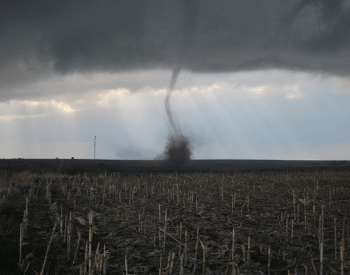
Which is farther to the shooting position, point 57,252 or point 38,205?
point 38,205

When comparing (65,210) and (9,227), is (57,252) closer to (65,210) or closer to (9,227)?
(9,227)

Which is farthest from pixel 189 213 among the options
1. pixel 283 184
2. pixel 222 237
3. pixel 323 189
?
pixel 283 184

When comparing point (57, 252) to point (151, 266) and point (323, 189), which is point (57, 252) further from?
point (323, 189)

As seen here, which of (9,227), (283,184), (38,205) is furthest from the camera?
(283,184)

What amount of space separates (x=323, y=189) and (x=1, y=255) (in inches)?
833

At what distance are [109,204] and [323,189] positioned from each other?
594 inches

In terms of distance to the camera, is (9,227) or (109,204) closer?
(9,227)

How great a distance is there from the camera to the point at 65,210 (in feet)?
57.4

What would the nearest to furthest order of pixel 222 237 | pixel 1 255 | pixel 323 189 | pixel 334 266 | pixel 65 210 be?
pixel 334 266 → pixel 1 255 → pixel 222 237 → pixel 65 210 → pixel 323 189

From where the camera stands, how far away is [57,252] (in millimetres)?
11469

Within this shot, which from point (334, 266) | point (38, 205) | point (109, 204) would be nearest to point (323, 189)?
point (109, 204)

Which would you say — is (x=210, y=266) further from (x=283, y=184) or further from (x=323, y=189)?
(x=283, y=184)

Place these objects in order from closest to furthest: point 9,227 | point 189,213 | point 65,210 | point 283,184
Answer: point 9,227
point 189,213
point 65,210
point 283,184

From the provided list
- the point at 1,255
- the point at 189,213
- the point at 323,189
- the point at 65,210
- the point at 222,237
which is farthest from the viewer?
the point at 323,189
